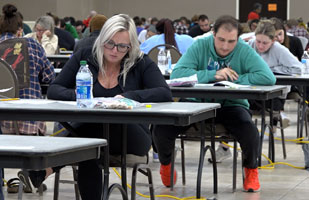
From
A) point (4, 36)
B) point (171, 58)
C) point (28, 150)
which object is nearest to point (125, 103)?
point (28, 150)

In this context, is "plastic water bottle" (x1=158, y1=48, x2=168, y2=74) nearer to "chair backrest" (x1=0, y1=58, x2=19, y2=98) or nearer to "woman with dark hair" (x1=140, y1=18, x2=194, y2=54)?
"woman with dark hair" (x1=140, y1=18, x2=194, y2=54)

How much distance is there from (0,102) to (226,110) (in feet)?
5.42

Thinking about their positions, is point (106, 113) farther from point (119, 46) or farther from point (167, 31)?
point (167, 31)

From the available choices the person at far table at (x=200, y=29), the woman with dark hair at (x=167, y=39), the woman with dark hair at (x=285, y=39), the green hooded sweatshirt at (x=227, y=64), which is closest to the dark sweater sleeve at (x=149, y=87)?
the green hooded sweatshirt at (x=227, y=64)

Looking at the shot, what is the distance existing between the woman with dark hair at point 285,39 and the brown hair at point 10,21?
236 centimetres

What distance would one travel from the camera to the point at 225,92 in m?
4.53

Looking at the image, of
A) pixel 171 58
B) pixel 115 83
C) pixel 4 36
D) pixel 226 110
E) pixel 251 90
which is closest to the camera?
pixel 115 83

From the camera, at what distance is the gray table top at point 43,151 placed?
2.25 m

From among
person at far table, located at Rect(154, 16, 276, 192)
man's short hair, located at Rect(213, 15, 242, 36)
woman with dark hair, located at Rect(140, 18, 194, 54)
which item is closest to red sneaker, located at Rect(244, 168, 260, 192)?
person at far table, located at Rect(154, 16, 276, 192)

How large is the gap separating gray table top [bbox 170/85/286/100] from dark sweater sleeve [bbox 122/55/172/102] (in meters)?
0.61

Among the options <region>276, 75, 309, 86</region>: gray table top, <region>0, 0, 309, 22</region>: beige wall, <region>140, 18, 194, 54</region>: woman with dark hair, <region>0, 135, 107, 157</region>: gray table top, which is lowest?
<region>276, 75, 309, 86</region>: gray table top

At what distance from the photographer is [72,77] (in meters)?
4.03

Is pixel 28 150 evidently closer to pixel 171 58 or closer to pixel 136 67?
pixel 136 67

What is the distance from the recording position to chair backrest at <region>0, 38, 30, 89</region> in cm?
503
